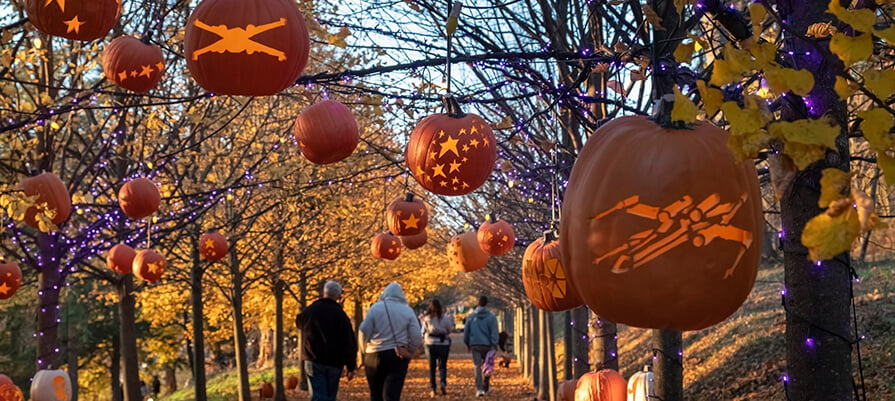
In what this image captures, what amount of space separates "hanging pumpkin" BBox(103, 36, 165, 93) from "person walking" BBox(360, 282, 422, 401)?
4.46m

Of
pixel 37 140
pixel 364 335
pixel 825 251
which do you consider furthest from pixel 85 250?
pixel 825 251

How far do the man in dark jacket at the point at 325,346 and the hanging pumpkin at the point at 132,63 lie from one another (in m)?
3.85

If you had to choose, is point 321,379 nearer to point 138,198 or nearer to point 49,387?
point 138,198

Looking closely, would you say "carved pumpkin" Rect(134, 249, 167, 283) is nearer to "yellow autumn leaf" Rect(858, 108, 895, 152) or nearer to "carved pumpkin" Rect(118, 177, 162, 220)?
"carved pumpkin" Rect(118, 177, 162, 220)

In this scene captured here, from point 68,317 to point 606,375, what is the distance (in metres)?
25.5

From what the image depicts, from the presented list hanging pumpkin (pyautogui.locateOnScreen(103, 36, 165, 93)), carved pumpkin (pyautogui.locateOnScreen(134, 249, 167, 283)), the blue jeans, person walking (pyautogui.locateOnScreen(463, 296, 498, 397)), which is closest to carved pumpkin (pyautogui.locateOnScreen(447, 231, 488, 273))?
the blue jeans

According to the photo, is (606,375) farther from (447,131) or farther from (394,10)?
(394,10)

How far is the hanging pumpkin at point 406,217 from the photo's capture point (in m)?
7.46

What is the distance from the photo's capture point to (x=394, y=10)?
291 inches

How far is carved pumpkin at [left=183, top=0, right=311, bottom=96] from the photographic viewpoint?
327 cm

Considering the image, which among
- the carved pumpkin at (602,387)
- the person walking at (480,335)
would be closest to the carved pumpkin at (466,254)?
the carved pumpkin at (602,387)

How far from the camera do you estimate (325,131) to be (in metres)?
5.06

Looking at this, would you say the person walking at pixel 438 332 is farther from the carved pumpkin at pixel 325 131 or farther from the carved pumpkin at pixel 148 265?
the carved pumpkin at pixel 325 131

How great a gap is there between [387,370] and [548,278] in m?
4.49
